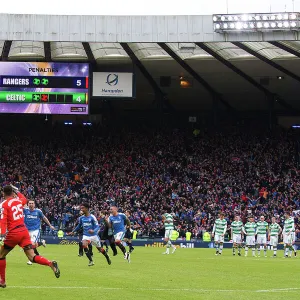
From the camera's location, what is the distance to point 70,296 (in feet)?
46.2

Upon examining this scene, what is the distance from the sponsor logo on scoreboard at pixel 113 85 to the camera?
44906 millimetres

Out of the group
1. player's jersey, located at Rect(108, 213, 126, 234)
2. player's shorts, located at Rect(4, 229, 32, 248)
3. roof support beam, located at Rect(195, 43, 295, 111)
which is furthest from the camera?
roof support beam, located at Rect(195, 43, 295, 111)

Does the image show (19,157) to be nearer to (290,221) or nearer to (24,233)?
(290,221)

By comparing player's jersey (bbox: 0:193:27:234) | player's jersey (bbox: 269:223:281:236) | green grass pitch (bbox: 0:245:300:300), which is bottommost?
green grass pitch (bbox: 0:245:300:300)

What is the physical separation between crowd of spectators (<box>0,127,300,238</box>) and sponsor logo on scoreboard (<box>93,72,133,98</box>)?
8.21 m

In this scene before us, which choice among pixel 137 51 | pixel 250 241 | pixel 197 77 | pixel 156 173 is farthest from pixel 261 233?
pixel 197 77

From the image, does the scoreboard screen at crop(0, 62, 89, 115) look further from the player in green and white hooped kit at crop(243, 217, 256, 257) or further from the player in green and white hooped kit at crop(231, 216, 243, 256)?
the player in green and white hooped kit at crop(243, 217, 256, 257)

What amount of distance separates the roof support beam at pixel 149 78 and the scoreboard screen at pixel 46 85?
2801 mm

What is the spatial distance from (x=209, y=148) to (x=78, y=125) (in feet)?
36.4

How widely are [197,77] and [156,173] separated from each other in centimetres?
784

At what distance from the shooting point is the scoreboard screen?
4375cm

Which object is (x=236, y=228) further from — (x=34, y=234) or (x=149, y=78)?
(x=149, y=78)

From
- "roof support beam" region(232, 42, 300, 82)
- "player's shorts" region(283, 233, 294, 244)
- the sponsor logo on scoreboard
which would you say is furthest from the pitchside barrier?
"roof support beam" region(232, 42, 300, 82)

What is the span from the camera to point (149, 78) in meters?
52.6
